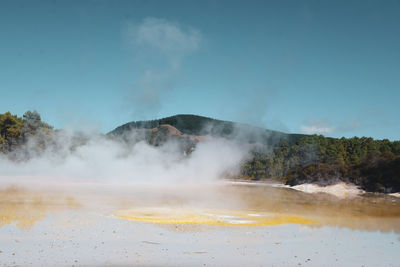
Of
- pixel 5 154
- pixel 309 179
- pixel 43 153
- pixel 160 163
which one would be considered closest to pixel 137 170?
pixel 160 163

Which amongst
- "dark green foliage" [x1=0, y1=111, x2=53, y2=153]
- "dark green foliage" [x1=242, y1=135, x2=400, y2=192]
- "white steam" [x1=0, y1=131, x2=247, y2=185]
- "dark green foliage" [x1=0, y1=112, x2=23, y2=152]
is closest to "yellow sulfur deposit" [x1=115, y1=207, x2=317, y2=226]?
"white steam" [x1=0, y1=131, x2=247, y2=185]

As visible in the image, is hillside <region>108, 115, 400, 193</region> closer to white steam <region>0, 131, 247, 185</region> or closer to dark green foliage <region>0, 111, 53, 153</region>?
white steam <region>0, 131, 247, 185</region>

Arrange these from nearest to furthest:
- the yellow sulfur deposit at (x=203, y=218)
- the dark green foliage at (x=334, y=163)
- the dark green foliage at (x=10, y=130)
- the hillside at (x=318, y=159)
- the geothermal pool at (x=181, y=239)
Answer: the geothermal pool at (x=181, y=239)
the yellow sulfur deposit at (x=203, y=218)
the dark green foliage at (x=334, y=163)
the hillside at (x=318, y=159)
the dark green foliage at (x=10, y=130)

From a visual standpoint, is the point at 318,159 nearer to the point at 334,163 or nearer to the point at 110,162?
the point at 334,163

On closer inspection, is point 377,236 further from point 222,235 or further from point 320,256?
point 222,235

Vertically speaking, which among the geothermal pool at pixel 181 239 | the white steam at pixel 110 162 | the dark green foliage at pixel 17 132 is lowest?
the geothermal pool at pixel 181 239

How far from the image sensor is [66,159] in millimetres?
52719

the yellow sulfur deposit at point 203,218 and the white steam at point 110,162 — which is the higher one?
the white steam at point 110,162

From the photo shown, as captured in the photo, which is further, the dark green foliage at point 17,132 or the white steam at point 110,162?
the dark green foliage at point 17,132

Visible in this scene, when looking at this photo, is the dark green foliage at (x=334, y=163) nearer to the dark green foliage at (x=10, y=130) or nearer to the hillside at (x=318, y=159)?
the hillside at (x=318, y=159)

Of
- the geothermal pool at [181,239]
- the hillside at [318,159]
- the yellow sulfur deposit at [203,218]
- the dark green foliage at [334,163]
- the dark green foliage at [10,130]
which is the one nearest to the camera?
the geothermal pool at [181,239]

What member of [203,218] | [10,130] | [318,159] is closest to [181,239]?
[203,218]

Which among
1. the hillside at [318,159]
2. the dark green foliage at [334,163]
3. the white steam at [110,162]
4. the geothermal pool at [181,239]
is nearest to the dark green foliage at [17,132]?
the white steam at [110,162]

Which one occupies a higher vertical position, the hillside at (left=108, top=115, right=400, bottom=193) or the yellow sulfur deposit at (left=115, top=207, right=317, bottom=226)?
the hillside at (left=108, top=115, right=400, bottom=193)
